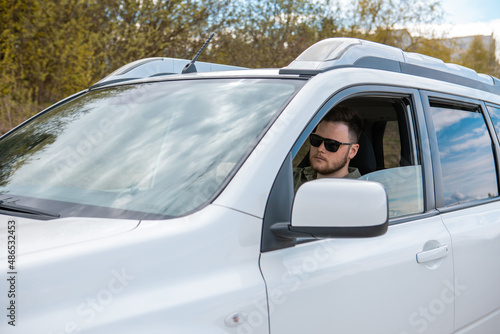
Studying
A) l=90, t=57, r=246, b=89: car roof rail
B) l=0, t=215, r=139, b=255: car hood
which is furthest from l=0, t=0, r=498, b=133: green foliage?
l=0, t=215, r=139, b=255: car hood

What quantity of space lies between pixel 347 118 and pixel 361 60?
2.04 feet

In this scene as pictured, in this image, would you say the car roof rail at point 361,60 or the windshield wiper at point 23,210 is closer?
the windshield wiper at point 23,210

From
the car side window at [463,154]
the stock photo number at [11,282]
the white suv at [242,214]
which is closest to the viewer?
the stock photo number at [11,282]

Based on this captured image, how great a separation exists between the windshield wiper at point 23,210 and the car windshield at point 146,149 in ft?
0.11

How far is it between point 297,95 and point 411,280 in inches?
33.1

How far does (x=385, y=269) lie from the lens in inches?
83.0

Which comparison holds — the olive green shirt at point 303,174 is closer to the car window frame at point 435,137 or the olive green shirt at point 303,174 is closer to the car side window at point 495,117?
the car window frame at point 435,137

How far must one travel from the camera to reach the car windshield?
181cm

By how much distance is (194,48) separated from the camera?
13.9m

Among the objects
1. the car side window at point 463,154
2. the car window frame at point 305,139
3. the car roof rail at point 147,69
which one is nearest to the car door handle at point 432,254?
the car window frame at point 305,139

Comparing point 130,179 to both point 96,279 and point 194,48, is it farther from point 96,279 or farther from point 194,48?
point 194,48

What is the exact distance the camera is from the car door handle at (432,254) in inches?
90.0

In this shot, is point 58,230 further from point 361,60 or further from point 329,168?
point 329,168

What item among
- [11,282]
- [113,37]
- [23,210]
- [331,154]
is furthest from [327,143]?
[113,37]
